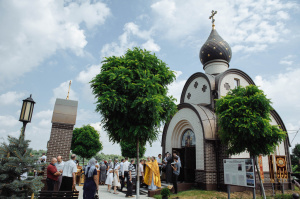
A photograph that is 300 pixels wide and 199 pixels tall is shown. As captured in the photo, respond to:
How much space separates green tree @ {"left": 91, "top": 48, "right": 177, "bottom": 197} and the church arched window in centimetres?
666

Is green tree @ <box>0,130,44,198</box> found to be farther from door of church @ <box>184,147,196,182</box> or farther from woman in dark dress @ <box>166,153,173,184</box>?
door of church @ <box>184,147,196,182</box>

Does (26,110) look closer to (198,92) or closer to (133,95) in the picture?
(133,95)

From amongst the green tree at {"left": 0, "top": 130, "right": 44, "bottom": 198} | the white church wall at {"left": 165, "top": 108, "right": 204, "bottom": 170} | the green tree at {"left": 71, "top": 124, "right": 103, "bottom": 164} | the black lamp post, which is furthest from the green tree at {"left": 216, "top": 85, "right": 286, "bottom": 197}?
the green tree at {"left": 71, "top": 124, "right": 103, "bottom": 164}

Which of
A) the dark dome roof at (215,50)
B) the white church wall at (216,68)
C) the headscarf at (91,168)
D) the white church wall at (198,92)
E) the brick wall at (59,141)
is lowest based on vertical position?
the headscarf at (91,168)

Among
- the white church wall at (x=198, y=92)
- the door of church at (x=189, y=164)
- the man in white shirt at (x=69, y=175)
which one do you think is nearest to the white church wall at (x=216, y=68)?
the white church wall at (x=198, y=92)

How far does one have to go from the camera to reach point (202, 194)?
36.1 ft

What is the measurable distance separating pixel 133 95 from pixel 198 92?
965 cm

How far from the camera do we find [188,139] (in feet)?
49.8

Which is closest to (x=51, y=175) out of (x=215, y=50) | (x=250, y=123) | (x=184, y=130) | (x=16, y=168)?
(x=16, y=168)

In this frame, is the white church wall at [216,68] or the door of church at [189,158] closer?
the door of church at [189,158]

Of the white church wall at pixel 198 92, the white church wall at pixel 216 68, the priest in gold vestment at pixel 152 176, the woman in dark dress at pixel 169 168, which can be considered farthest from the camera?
the white church wall at pixel 216 68

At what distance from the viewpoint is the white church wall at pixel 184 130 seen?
13.2m

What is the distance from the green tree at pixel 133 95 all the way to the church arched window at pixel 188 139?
21.9 ft

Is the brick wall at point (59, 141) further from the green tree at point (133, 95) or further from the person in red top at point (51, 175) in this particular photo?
the green tree at point (133, 95)
